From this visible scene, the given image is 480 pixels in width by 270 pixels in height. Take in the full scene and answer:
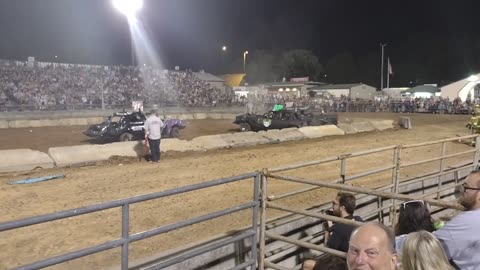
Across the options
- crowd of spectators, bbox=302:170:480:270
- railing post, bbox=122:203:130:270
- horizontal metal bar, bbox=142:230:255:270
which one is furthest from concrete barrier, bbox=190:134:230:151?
railing post, bbox=122:203:130:270

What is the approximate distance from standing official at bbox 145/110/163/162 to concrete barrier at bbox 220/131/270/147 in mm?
4290

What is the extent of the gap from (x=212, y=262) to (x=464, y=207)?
2.67m

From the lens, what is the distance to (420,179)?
9.48 metres

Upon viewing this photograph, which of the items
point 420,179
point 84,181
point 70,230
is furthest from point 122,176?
point 420,179

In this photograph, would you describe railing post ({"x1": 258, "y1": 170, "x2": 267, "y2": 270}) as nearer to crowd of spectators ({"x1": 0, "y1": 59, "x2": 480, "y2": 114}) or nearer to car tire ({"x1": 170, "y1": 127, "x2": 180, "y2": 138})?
car tire ({"x1": 170, "y1": 127, "x2": 180, "y2": 138})

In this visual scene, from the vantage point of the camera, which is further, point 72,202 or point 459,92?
point 459,92

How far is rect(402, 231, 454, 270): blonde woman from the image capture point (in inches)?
106

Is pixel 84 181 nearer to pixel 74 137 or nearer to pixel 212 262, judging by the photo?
pixel 212 262

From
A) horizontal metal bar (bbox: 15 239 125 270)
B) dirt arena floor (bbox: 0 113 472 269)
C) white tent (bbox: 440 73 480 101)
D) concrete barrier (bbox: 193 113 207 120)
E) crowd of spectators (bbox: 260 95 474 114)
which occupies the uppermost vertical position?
white tent (bbox: 440 73 480 101)

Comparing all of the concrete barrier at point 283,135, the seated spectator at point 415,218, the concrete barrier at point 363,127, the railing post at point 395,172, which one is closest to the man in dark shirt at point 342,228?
the seated spectator at point 415,218

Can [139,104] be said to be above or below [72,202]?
above

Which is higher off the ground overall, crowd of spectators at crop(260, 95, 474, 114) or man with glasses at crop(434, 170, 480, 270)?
crowd of spectators at crop(260, 95, 474, 114)

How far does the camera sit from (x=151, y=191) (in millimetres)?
10062

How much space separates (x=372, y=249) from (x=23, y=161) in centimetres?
Result: 1239
